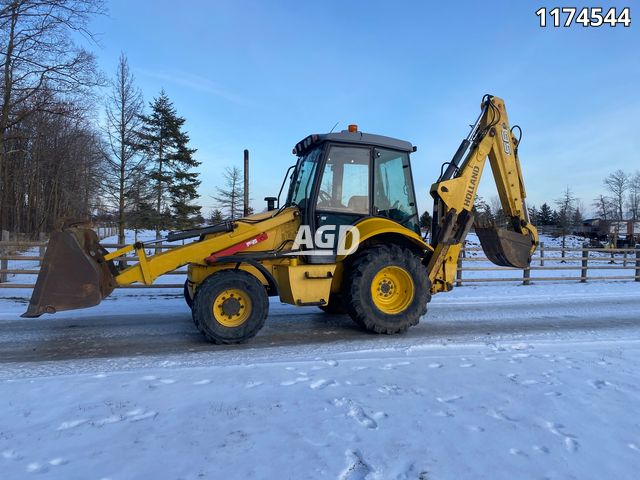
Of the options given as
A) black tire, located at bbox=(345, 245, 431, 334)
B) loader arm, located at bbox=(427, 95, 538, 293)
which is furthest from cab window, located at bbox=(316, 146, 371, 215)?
loader arm, located at bbox=(427, 95, 538, 293)

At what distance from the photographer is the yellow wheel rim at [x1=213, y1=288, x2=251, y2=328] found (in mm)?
5379

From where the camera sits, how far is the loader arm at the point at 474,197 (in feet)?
21.6

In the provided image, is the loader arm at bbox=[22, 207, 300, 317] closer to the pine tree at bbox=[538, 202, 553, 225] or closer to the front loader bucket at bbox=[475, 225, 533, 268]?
the front loader bucket at bbox=[475, 225, 533, 268]

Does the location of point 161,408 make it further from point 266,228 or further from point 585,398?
point 585,398

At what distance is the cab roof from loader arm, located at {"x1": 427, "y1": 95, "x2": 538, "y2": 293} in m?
0.82

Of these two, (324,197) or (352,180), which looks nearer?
(324,197)

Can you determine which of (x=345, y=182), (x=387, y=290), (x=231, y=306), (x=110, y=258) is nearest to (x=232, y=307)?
(x=231, y=306)

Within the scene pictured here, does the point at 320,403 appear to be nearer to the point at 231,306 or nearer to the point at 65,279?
the point at 231,306

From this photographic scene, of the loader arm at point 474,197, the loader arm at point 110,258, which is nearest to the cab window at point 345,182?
the loader arm at point 110,258

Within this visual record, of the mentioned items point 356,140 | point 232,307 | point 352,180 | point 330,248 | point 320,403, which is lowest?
point 320,403

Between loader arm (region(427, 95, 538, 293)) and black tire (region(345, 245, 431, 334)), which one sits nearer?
black tire (region(345, 245, 431, 334))

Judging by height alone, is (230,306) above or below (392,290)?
below

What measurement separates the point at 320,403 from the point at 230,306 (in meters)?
2.26

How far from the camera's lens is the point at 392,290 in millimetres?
6148
